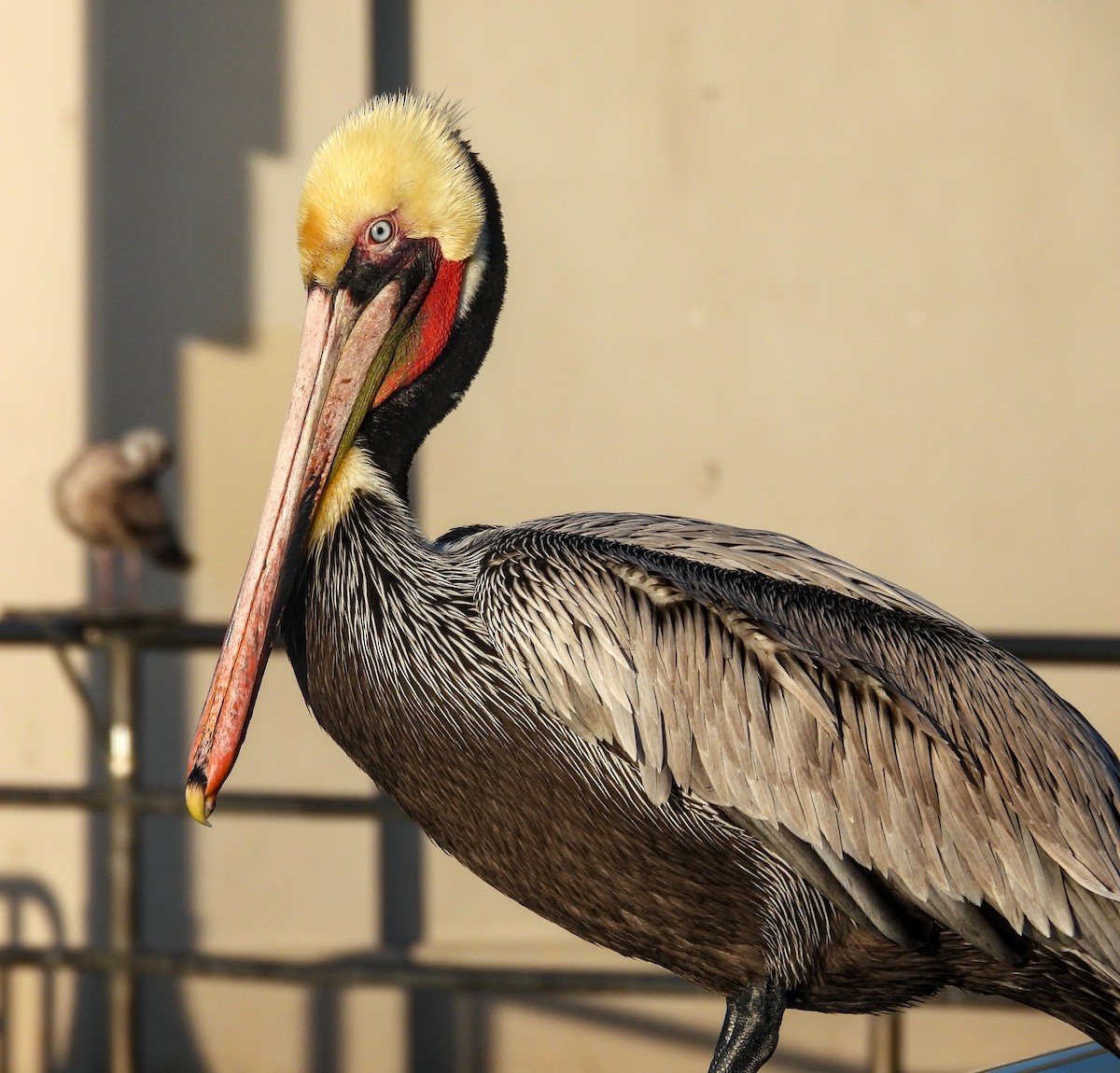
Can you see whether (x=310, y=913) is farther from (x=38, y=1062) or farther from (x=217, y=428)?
(x=217, y=428)

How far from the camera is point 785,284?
3.27 m

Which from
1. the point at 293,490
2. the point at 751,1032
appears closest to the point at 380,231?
the point at 293,490

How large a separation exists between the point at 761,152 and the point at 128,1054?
230cm

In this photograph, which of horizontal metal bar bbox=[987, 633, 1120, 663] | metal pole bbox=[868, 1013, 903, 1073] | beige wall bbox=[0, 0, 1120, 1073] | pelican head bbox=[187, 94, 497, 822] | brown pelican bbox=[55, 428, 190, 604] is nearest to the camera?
pelican head bbox=[187, 94, 497, 822]

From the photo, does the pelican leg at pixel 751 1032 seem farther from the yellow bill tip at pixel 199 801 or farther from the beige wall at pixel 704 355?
the beige wall at pixel 704 355

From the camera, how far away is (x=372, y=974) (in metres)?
2.12

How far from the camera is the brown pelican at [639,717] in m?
0.96

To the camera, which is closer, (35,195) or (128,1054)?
(128,1054)

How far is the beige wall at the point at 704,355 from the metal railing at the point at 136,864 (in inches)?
31.8

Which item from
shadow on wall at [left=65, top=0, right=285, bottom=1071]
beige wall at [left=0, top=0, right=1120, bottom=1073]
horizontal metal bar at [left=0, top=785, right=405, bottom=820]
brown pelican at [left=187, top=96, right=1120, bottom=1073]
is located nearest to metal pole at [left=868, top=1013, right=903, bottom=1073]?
horizontal metal bar at [left=0, top=785, right=405, bottom=820]

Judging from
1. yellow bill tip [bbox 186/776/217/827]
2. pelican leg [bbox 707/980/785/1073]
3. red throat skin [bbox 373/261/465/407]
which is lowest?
pelican leg [bbox 707/980/785/1073]

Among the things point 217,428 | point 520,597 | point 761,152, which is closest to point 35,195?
point 217,428

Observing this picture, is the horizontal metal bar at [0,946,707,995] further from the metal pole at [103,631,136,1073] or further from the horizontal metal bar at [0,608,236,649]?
the horizontal metal bar at [0,608,236,649]

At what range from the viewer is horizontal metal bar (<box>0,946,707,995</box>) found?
2133 millimetres
